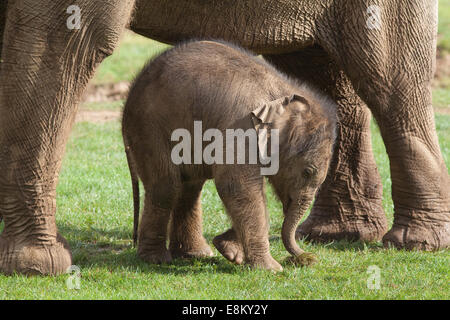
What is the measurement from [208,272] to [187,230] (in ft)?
1.88

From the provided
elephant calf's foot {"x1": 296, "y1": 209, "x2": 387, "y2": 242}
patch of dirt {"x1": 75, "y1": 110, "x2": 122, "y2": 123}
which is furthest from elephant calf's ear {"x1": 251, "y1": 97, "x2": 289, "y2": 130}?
patch of dirt {"x1": 75, "y1": 110, "x2": 122, "y2": 123}

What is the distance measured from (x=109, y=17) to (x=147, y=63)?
2.29 ft

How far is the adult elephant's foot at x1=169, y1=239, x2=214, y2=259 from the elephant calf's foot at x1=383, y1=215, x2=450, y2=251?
1358mm

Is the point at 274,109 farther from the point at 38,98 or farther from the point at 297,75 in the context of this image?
the point at 297,75

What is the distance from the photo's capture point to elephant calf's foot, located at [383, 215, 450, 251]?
21.1 feet

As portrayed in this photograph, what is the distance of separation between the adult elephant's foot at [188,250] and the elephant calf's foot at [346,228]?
3.53 ft

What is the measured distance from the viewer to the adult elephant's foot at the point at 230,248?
5.84 metres

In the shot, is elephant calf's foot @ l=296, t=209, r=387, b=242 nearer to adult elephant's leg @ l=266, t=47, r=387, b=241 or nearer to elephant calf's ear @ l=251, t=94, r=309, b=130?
adult elephant's leg @ l=266, t=47, r=387, b=241

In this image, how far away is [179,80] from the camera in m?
5.59

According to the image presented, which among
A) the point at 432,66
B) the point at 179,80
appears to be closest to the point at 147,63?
the point at 179,80

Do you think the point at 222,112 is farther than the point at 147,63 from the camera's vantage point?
No

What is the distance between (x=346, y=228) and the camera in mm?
7008


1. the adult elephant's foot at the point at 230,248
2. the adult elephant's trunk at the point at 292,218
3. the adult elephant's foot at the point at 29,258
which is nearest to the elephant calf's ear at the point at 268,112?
the adult elephant's trunk at the point at 292,218
